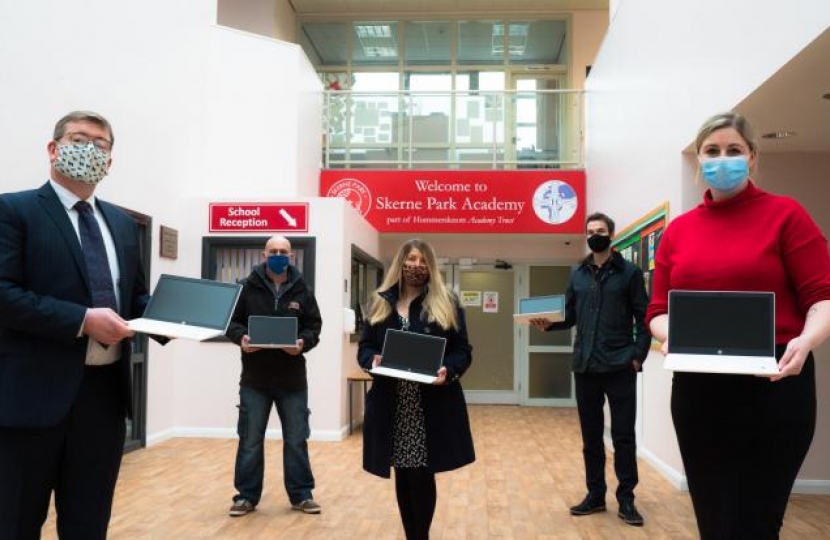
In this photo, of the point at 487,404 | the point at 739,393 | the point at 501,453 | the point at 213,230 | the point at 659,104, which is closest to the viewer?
the point at 739,393

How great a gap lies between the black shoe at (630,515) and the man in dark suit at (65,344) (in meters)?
3.16

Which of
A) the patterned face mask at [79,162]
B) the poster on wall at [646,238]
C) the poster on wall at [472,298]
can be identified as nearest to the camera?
the patterned face mask at [79,162]

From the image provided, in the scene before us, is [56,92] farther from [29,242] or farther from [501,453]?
[501,453]

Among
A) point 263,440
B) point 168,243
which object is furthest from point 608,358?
point 168,243

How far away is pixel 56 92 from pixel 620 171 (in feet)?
17.1

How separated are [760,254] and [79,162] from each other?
1.77 metres

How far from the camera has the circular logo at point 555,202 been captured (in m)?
10.2

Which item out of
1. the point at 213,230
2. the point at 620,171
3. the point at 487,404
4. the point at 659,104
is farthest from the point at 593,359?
the point at 487,404

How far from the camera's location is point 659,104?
6.16m

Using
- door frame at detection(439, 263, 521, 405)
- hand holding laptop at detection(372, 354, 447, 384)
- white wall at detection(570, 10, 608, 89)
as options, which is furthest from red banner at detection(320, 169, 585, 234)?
hand holding laptop at detection(372, 354, 447, 384)

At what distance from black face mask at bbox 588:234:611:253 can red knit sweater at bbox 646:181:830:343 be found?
2606 mm

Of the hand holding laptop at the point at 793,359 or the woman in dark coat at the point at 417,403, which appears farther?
the woman in dark coat at the point at 417,403

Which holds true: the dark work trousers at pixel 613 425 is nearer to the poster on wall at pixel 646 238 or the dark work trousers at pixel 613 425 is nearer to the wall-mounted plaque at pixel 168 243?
the poster on wall at pixel 646 238

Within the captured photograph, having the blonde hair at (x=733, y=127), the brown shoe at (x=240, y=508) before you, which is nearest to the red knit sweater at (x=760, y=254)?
the blonde hair at (x=733, y=127)
